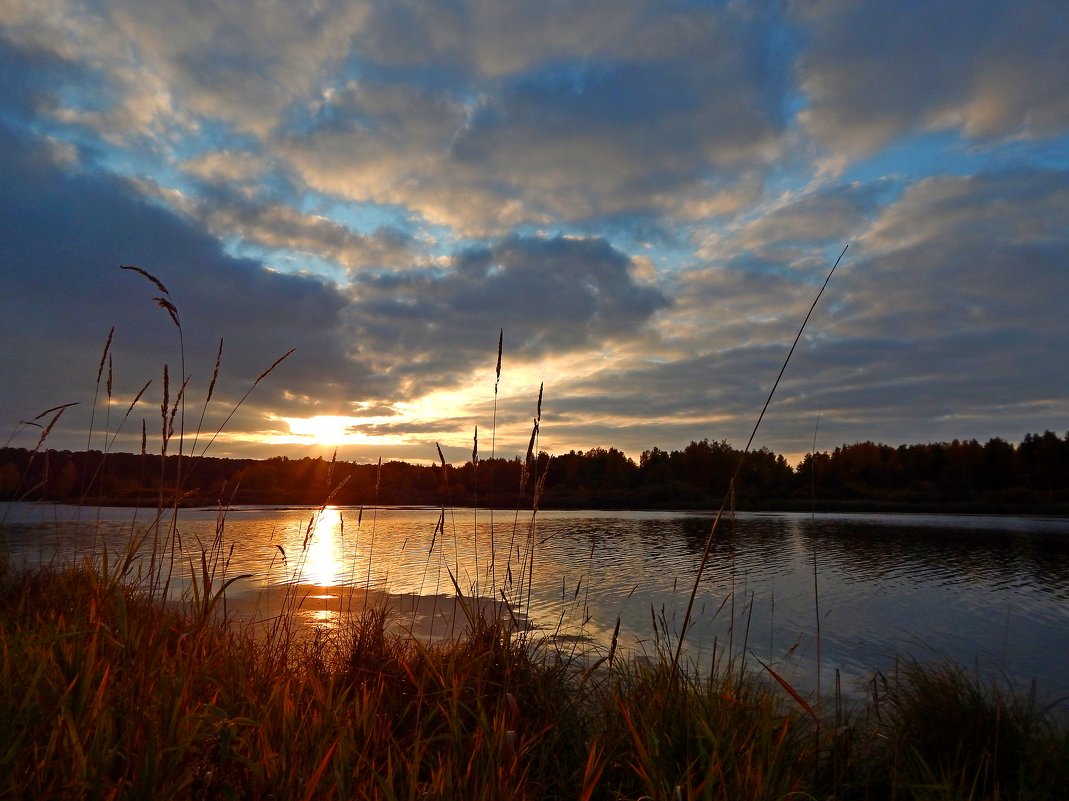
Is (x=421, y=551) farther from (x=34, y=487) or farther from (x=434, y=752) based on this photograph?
(x=434, y=752)

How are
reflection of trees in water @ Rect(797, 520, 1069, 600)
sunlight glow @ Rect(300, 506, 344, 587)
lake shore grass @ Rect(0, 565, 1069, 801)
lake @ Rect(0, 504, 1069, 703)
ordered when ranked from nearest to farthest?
lake shore grass @ Rect(0, 565, 1069, 801) → lake @ Rect(0, 504, 1069, 703) → sunlight glow @ Rect(300, 506, 344, 587) → reflection of trees in water @ Rect(797, 520, 1069, 600)

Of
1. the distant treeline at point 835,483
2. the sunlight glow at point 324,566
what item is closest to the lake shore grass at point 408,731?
the sunlight glow at point 324,566

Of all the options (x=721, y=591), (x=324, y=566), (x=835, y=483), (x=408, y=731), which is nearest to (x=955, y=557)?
(x=721, y=591)

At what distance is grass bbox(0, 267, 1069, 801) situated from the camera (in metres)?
2.29

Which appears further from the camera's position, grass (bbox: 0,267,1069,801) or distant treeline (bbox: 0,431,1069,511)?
distant treeline (bbox: 0,431,1069,511)

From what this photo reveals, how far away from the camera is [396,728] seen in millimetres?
3672

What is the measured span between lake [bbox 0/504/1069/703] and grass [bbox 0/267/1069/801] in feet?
1.57

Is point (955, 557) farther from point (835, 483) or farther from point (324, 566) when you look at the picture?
point (835, 483)

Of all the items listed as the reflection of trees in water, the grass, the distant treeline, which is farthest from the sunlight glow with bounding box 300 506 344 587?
the distant treeline

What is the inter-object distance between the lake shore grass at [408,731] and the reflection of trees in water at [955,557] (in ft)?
42.8

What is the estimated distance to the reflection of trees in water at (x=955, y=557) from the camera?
66.4ft

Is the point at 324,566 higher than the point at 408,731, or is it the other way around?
the point at 408,731

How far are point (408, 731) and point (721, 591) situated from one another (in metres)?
14.4

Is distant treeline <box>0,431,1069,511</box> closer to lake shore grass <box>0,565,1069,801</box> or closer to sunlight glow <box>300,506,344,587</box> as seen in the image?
sunlight glow <box>300,506,344,587</box>
